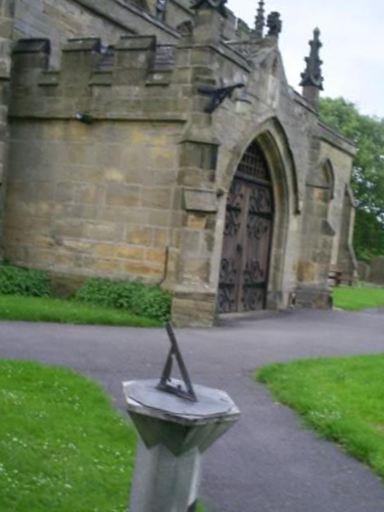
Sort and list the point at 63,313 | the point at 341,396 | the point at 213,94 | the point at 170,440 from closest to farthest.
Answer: the point at 170,440
the point at 341,396
the point at 63,313
the point at 213,94

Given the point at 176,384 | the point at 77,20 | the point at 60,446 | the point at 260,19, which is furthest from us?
the point at 260,19

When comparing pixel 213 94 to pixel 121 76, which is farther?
pixel 121 76

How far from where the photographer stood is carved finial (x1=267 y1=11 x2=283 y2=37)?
1628 centimetres

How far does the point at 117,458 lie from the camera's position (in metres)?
5.57

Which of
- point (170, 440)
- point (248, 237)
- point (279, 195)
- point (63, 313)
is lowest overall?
point (63, 313)

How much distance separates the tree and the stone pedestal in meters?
48.4

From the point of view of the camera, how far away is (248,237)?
1689cm

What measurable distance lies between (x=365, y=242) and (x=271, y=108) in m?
39.2

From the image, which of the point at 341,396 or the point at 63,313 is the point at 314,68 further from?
the point at 341,396

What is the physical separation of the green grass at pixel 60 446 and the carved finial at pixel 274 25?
10.7 m

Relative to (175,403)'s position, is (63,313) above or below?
below

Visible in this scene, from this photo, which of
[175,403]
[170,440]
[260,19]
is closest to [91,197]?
[175,403]

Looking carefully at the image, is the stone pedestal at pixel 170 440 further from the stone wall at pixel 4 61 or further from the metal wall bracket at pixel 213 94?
the stone wall at pixel 4 61

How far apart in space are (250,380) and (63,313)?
13.4 feet
